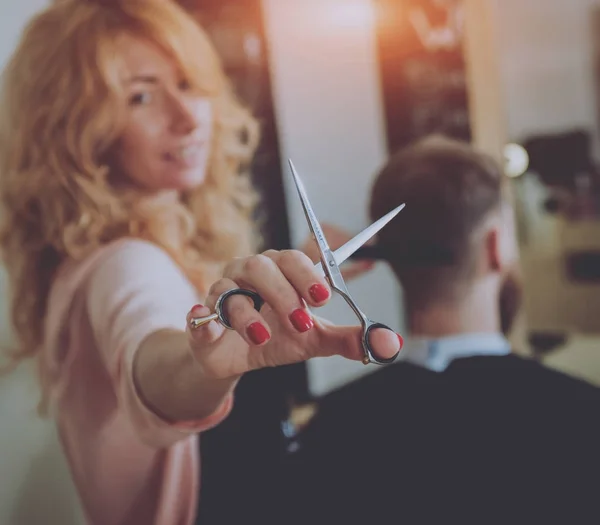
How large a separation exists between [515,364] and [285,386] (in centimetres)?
31

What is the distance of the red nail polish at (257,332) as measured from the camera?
489 millimetres

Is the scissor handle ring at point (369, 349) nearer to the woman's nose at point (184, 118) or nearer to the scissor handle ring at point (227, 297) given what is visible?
the scissor handle ring at point (227, 297)

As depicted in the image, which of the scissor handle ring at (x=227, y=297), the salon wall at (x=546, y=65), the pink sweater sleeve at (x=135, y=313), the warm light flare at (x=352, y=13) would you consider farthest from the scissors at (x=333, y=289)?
the salon wall at (x=546, y=65)

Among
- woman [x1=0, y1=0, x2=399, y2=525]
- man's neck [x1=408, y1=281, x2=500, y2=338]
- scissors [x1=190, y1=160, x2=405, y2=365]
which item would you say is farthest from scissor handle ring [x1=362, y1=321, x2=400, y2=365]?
man's neck [x1=408, y1=281, x2=500, y2=338]

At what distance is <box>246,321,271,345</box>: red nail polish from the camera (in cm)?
49

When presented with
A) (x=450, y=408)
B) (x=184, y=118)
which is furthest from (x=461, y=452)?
(x=184, y=118)

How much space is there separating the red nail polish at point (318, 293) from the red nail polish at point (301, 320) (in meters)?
0.01

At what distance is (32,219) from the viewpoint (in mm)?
684

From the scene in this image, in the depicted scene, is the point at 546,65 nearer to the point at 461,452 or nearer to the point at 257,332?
the point at 461,452

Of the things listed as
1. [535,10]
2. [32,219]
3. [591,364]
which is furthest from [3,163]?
[535,10]

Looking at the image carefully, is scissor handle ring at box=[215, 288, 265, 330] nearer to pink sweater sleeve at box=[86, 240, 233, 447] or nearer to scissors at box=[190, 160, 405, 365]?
scissors at box=[190, 160, 405, 365]

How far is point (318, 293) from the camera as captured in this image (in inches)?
19.3

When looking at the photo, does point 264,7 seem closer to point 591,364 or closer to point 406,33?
point 406,33

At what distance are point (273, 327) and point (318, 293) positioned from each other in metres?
0.07
